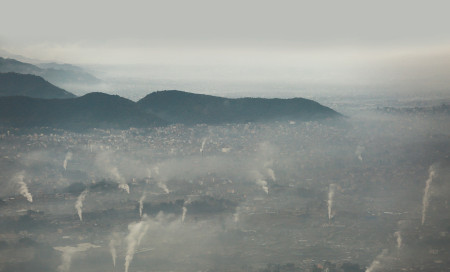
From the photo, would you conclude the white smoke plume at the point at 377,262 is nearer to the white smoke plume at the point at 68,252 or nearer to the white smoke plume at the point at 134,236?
the white smoke plume at the point at 134,236

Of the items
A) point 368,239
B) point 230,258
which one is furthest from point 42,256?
point 368,239

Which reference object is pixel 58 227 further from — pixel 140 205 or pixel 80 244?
pixel 140 205

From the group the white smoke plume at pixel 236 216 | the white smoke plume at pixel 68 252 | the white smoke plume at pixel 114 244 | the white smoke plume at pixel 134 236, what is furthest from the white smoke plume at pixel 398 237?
the white smoke plume at pixel 68 252

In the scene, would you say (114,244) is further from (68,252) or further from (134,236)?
(68,252)

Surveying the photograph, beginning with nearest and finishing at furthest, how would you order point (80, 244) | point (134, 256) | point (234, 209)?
point (134, 256), point (80, 244), point (234, 209)

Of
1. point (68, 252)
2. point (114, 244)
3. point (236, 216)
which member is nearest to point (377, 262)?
point (236, 216)
